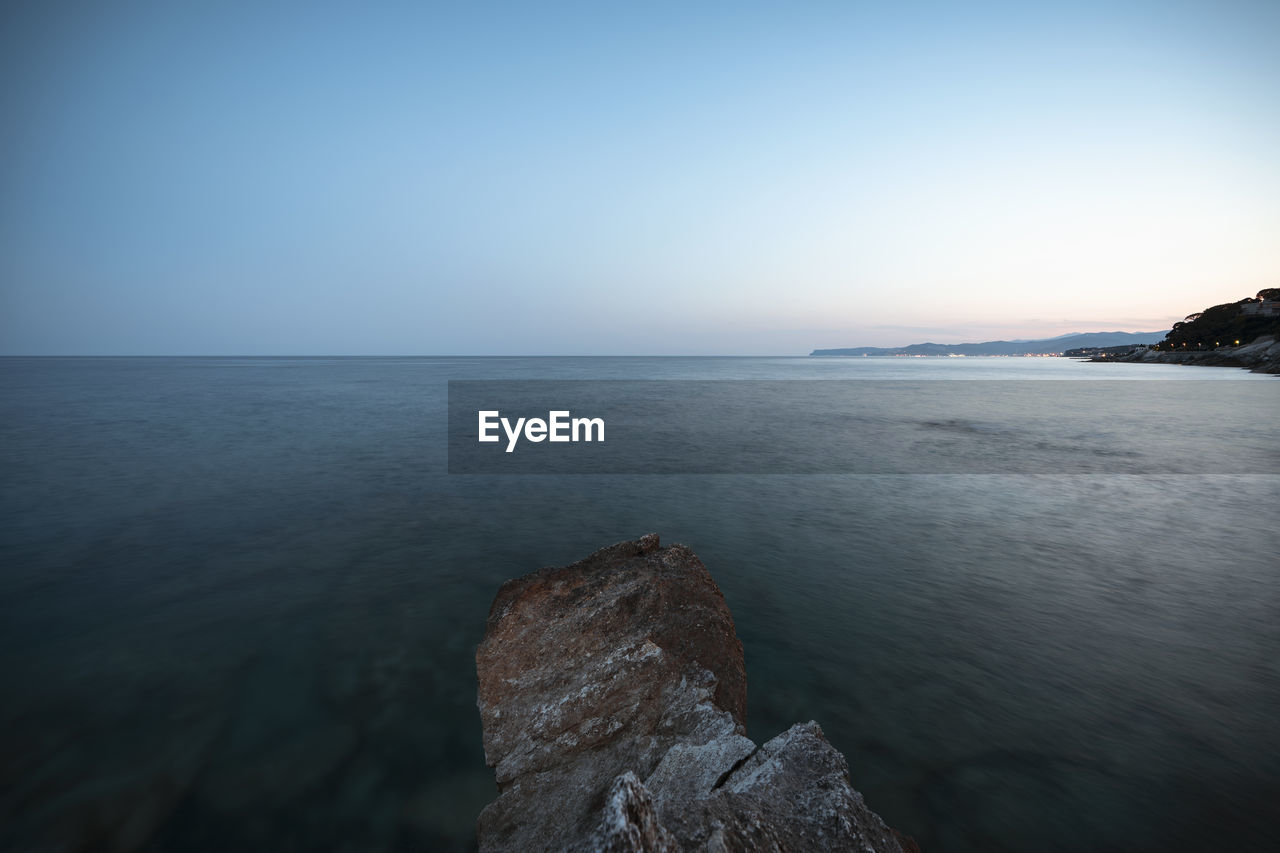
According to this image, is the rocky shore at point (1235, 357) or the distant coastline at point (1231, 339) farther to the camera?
the distant coastline at point (1231, 339)

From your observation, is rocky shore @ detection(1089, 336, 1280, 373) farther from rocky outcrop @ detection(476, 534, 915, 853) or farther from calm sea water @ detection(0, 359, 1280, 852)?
rocky outcrop @ detection(476, 534, 915, 853)

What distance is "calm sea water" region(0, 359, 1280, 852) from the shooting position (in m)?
5.12

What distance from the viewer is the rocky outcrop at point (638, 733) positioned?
3432mm

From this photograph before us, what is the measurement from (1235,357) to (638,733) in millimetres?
146456

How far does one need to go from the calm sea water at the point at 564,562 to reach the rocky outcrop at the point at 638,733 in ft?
2.68

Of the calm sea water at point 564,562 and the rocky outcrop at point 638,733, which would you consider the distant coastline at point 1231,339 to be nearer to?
the calm sea water at point 564,562

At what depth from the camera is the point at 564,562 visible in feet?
37.4

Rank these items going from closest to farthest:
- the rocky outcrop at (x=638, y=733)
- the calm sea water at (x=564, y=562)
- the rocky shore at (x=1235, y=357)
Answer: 1. the rocky outcrop at (x=638, y=733)
2. the calm sea water at (x=564, y=562)
3. the rocky shore at (x=1235, y=357)

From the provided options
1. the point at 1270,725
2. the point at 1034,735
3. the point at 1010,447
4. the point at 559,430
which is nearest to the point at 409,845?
the point at 1034,735

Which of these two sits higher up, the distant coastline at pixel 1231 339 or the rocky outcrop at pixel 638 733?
the distant coastline at pixel 1231 339

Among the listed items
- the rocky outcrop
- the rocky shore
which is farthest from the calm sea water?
the rocky shore

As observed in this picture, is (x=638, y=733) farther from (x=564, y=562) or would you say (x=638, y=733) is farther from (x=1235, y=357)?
(x=1235, y=357)

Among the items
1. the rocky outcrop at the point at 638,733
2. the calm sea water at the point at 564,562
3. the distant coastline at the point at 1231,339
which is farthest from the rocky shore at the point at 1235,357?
the rocky outcrop at the point at 638,733

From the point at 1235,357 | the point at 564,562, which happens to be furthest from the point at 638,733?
the point at 1235,357
